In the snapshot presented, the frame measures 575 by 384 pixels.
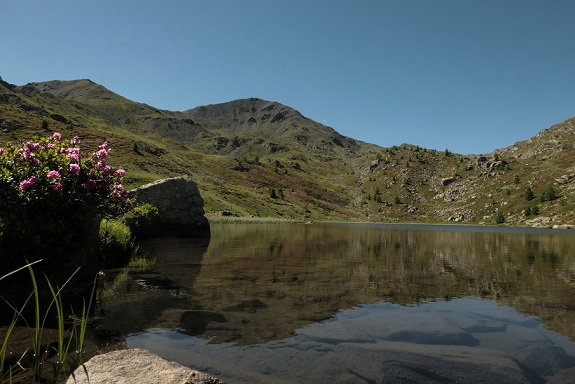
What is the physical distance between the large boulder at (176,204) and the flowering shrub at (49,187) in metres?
28.4

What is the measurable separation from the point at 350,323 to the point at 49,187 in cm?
1055

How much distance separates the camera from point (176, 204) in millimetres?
43000

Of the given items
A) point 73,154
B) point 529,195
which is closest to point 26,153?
point 73,154

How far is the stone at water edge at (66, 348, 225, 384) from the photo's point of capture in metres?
5.65

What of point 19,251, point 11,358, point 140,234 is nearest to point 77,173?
point 19,251

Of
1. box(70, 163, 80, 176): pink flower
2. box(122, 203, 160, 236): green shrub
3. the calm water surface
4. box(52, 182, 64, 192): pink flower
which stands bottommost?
the calm water surface

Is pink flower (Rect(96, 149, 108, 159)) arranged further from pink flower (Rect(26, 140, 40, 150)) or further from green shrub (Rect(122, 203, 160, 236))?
green shrub (Rect(122, 203, 160, 236))

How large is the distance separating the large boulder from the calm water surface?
22.4 meters

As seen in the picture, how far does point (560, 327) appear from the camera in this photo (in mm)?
11094

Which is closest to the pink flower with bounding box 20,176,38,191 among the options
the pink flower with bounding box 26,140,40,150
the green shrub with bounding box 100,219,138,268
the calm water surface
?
the pink flower with bounding box 26,140,40,150

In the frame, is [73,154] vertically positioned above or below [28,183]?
above

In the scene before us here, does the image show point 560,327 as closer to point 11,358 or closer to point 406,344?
point 406,344

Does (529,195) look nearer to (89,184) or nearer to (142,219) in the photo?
(142,219)

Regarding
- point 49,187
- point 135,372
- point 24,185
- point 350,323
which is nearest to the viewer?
point 135,372
